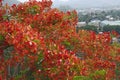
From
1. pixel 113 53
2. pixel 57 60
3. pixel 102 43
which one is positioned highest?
pixel 57 60

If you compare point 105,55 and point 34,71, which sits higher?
point 34,71

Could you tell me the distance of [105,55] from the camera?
1427cm

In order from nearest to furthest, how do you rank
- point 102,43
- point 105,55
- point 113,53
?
point 102,43 → point 105,55 → point 113,53

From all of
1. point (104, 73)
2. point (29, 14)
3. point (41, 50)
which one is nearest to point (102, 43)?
point (29, 14)

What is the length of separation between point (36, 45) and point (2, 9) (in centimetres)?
377

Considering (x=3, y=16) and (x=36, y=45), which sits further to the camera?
(x=3, y=16)

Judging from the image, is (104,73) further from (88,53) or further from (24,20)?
(88,53)

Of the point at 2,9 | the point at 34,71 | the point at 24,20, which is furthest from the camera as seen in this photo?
the point at 2,9

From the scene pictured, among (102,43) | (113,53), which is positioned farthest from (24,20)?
(113,53)

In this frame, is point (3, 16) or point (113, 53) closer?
point (3, 16)

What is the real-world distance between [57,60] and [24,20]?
2690mm

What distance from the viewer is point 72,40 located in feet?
39.0

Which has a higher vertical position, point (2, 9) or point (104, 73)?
point (2, 9)

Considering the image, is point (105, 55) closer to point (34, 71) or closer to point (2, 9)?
point (2, 9)
